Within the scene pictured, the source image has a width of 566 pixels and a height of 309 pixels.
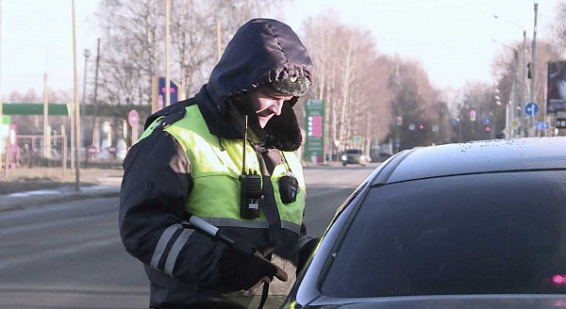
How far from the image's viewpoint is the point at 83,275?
352 inches

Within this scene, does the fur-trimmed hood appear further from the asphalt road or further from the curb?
the curb

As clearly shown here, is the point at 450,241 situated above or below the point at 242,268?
above

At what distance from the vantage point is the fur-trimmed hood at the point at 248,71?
2910 mm

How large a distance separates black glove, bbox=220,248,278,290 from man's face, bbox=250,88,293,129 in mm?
547

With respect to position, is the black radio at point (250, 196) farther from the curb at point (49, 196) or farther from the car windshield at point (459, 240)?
the curb at point (49, 196)

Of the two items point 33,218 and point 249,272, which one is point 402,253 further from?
point 33,218

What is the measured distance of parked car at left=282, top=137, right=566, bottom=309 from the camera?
2.18 m

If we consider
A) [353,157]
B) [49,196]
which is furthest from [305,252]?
[353,157]

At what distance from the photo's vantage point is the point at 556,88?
54.7 metres

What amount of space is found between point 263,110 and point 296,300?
90cm

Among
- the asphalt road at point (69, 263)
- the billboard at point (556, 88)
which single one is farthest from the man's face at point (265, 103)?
the billboard at point (556, 88)

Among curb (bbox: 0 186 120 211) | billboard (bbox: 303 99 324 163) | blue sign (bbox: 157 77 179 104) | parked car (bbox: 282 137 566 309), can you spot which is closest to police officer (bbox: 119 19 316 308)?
parked car (bbox: 282 137 566 309)

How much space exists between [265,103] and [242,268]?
613 millimetres

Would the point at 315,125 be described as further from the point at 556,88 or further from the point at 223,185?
the point at 223,185
